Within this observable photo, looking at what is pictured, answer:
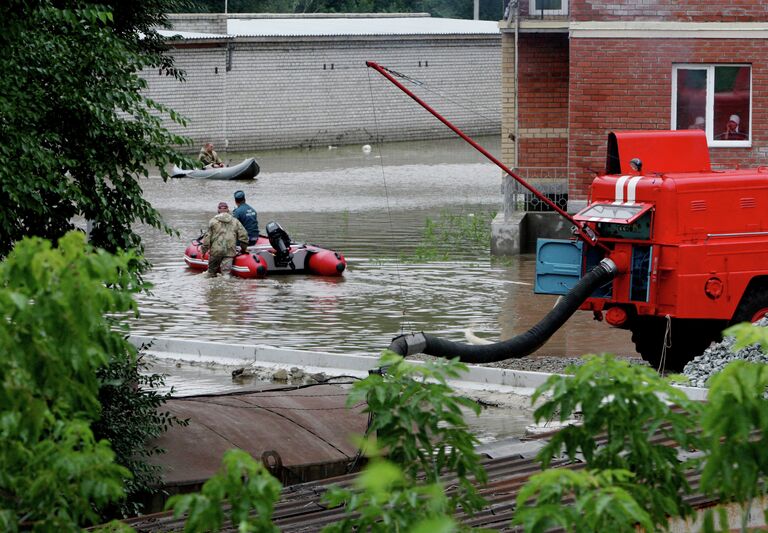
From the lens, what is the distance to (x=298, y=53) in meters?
56.8

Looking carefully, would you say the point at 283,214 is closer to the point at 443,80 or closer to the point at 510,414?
the point at 510,414

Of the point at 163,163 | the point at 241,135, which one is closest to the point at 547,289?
the point at 163,163

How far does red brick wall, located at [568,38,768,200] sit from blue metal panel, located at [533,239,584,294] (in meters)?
9.98

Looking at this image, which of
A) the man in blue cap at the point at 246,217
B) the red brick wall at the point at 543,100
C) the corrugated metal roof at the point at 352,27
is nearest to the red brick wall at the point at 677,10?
the red brick wall at the point at 543,100

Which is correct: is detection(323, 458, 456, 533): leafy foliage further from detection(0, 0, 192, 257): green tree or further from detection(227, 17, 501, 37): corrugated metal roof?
detection(227, 17, 501, 37): corrugated metal roof

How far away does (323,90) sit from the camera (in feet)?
191

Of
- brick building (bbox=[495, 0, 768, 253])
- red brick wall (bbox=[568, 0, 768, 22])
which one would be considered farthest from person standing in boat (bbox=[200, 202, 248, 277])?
red brick wall (bbox=[568, 0, 768, 22])

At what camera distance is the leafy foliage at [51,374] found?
4.36 m

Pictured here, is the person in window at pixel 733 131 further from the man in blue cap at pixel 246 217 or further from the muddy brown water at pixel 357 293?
the man in blue cap at pixel 246 217

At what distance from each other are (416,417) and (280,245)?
1763cm

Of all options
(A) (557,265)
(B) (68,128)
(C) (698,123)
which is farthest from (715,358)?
(C) (698,123)

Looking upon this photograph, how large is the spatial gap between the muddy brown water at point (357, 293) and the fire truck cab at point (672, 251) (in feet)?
5.44

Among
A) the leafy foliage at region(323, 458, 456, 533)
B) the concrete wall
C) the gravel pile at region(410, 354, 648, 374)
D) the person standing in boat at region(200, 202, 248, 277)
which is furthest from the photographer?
the concrete wall

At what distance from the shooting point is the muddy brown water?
57.7 ft
